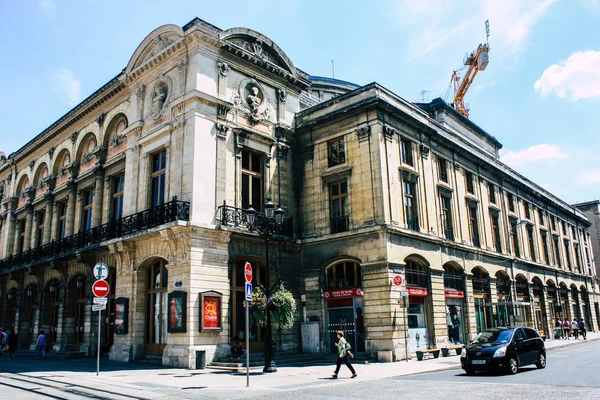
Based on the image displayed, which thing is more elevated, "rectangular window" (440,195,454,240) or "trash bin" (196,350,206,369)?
"rectangular window" (440,195,454,240)

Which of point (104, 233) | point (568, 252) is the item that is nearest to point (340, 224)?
point (104, 233)

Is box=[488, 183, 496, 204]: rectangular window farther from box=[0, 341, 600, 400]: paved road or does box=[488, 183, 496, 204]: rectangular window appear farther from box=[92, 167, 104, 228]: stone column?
box=[92, 167, 104, 228]: stone column

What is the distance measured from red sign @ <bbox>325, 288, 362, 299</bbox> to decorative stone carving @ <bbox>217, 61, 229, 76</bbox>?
470 inches

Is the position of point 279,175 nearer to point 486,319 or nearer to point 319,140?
point 319,140

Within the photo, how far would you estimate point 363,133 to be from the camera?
79.8 ft

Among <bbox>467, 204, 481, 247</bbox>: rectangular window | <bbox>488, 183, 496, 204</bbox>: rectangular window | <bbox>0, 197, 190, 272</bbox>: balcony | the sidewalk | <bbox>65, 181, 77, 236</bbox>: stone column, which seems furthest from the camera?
<bbox>488, 183, 496, 204</bbox>: rectangular window

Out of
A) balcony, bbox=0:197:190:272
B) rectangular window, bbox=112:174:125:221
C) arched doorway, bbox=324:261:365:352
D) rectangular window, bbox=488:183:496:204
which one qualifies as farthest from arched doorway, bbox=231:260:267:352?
rectangular window, bbox=488:183:496:204

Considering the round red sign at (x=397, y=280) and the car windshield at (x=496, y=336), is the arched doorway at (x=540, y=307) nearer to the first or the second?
the round red sign at (x=397, y=280)

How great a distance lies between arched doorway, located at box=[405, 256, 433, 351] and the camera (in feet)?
76.4

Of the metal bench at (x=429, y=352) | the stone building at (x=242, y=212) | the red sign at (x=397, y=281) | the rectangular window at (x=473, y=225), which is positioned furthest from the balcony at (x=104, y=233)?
the rectangular window at (x=473, y=225)

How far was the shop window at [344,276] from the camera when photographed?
931 inches

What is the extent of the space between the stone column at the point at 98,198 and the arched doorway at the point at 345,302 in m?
13.5

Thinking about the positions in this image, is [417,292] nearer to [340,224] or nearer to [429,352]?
[429,352]

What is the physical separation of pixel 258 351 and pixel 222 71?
44.5 ft
